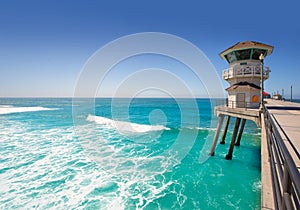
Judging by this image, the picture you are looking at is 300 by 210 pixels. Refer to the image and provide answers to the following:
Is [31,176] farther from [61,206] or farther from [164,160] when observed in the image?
[164,160]

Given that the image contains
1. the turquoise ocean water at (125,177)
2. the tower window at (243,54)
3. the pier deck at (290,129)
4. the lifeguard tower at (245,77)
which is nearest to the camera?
the pier deck at (290,129)

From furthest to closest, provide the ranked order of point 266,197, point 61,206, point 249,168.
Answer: point 249,168, point 61,206, point 266,197

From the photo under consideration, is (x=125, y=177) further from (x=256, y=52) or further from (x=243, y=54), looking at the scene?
(x=256, y=52)

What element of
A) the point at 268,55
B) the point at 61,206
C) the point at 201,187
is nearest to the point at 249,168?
the point at 201,187

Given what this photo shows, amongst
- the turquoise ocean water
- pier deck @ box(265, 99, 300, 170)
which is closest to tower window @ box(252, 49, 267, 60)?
pier deck @ box(265, 99, 300, 170)

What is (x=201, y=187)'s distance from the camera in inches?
372

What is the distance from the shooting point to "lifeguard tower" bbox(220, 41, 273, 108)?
46.2 ft

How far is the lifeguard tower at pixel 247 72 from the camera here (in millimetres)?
14070

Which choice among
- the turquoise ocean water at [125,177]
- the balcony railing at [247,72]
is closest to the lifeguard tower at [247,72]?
the balcony railing at [247,72]

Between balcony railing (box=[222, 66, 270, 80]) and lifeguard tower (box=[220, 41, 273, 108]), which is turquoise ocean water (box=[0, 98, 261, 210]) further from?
balcony railing (box=[222, 66, 270, 80])

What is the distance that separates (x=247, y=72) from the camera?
46.9 ft

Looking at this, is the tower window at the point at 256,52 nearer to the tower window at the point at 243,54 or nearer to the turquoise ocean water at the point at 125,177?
the tower window at the point at 243,54

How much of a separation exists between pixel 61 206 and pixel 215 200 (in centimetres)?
828

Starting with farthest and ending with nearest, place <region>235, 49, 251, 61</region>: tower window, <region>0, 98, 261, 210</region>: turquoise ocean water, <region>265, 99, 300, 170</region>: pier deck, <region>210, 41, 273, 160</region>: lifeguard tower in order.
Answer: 1. <region>235, 49, 251, 61</region>: tower window
2. <region>210, 41, 273, 160</region>: lifeguard tower
3. <region>0, 98, 261, 210</region>: turquoise ocean water
4. <region>265, 99, 300, 170</region>: pier deck
